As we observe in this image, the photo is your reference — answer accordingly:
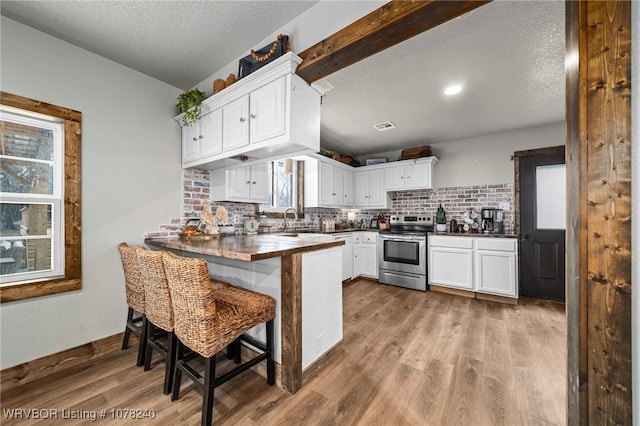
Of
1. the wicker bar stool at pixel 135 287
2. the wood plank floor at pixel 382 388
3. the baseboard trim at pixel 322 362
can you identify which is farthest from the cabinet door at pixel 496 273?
the wicker bar stool at pixel 135 287

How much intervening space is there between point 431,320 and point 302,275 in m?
1.96

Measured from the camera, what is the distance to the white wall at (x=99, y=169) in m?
1.83

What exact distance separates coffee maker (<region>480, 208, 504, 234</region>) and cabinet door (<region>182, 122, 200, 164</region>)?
13.6 feet

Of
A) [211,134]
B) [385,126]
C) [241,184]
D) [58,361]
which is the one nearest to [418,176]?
[385,126]

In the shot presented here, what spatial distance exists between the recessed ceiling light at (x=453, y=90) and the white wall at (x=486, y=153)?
188 centimetres

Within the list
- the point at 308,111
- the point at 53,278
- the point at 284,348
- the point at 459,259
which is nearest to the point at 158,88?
the point at 308,111

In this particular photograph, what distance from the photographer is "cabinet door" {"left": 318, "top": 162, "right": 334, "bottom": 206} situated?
429 cm

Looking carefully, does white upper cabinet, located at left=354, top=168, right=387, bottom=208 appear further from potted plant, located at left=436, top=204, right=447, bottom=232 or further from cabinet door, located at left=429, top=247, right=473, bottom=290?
cabinet door, located at left=429, top=247, right=473, bottom=290

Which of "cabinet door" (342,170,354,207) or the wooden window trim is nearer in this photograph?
the wooden window trim

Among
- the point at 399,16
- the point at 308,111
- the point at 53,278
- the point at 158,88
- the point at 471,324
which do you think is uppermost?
the point at 158,88

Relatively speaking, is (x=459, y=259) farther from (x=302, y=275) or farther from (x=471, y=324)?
(x=302, y=275)

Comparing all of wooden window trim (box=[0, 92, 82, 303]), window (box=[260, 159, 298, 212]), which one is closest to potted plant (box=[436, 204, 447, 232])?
window (box=[260, 159, 298, 212])

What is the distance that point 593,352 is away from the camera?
2.85 ft

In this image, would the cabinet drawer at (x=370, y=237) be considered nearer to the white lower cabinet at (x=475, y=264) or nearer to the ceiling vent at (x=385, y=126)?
the white lower cabinet at (x=475, y=264)
